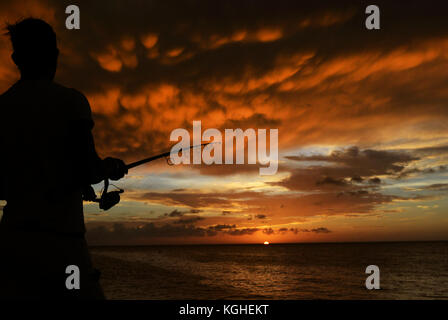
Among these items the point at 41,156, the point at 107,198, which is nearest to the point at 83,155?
the point at 41,156

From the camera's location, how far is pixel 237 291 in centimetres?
2831

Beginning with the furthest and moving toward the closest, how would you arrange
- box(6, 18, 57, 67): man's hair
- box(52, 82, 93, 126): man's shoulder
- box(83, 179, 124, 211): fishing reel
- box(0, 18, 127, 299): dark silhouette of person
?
box(83, 179, 124, 211): fishing reel → box(6, 18, 57, 67): man's hair → box(52, 82, 93, 126): man's shoulder → box(0, 18, 127, 299): dark silhouette of person

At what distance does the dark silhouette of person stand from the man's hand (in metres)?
0.04

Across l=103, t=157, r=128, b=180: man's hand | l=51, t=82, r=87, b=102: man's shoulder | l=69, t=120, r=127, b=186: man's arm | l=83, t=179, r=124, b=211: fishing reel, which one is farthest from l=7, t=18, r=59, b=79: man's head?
l=83, t=179, r=124, b=211: fishing reel

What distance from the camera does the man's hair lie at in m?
1.57

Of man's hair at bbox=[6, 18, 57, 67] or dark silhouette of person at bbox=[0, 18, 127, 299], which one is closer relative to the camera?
dark silhouette of person at bbox=[0, 18, 127, 299]

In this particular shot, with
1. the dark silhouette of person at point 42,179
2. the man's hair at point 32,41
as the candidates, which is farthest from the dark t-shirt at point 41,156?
the man's hair at point 32,41

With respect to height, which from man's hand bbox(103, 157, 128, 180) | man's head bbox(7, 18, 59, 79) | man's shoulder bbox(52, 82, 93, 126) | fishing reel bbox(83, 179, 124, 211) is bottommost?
fishing reel bbox(83, 179, 124, 211)

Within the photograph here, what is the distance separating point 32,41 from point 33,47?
0.09 ft

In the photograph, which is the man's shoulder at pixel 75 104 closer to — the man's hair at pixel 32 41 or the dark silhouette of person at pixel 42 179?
the dark silhouette of person at pixel 42 179

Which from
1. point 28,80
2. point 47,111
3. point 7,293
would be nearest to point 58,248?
point 7,293

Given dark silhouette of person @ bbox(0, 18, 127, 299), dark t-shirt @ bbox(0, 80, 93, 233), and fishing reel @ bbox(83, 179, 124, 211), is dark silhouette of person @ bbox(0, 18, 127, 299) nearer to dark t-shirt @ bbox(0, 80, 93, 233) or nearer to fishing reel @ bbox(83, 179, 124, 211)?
dark t-shirt @ bbox(0, 80, 93, 233)

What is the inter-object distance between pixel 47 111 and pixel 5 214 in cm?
43
